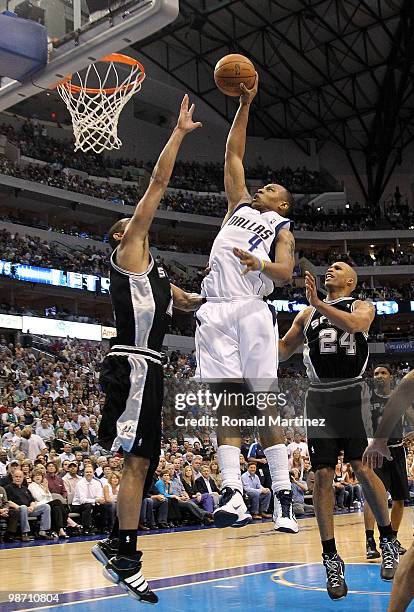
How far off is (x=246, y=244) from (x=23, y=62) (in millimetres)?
2924

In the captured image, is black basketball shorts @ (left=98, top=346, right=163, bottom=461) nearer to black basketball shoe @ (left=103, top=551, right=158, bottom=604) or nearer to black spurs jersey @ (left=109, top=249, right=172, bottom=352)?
black spurs jersey @ (left=109, top=249, right=172, bottom=352)

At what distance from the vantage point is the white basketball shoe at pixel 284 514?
4266 mm

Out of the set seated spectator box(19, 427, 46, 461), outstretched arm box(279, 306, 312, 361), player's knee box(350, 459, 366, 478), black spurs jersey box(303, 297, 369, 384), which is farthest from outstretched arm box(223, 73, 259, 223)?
seated spectator box(19, 427, 46, 461)

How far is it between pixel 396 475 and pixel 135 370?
4076 millimetres

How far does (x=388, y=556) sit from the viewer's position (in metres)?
6.34

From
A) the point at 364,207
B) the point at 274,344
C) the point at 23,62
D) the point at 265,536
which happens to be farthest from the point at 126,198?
the point at 274,344

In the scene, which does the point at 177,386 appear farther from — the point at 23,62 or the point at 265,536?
the point at 23,62

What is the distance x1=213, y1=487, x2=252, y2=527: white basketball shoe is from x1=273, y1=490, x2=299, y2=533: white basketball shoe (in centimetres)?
22

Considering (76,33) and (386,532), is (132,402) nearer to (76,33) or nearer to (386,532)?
(386,532)

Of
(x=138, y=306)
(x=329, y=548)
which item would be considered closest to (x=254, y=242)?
(x=138, y=306)

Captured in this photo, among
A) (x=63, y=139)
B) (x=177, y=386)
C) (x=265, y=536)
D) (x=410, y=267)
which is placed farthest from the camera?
(x=410, y=267)

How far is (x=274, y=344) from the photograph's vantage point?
457 cm

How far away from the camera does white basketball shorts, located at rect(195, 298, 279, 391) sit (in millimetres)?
4477

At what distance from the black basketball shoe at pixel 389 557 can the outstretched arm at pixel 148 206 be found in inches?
128
